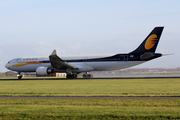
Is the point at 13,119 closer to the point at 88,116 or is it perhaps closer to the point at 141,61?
the point at 88,116

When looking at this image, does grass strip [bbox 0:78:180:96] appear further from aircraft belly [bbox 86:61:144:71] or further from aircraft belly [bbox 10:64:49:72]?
aircraft belly [bbox 10:64:49:72]

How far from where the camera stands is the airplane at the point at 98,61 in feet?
129

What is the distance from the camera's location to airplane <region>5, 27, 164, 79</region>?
39.2 meters

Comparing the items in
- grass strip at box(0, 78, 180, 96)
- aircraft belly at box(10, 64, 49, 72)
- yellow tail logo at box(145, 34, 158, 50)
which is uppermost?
yellow tail logo at box(145, 34, 158, 50)

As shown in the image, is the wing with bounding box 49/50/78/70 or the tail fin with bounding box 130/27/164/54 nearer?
the tail fin with bounding box 130/27/164/54

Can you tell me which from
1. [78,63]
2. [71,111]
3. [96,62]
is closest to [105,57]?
[96,62]

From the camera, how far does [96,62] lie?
42.0 metres

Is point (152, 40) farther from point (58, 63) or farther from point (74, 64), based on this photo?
point (58, 63)

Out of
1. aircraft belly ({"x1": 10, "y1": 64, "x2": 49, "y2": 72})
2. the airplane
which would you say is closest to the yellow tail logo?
the airplane

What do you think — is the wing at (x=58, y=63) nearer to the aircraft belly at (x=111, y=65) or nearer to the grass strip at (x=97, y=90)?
the aircraft belly at (x=111, y=65)

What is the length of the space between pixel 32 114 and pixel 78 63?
34.2 m

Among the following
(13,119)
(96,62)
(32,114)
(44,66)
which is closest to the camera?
(13,119)

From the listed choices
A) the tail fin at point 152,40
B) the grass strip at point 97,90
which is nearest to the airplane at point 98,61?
the tail fin at point 152,40

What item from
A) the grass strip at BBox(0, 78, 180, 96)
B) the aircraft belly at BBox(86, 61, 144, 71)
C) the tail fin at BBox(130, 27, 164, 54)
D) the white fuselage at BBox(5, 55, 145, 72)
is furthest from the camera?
the white fuselage at BBox(5, 55, 145, 72)
